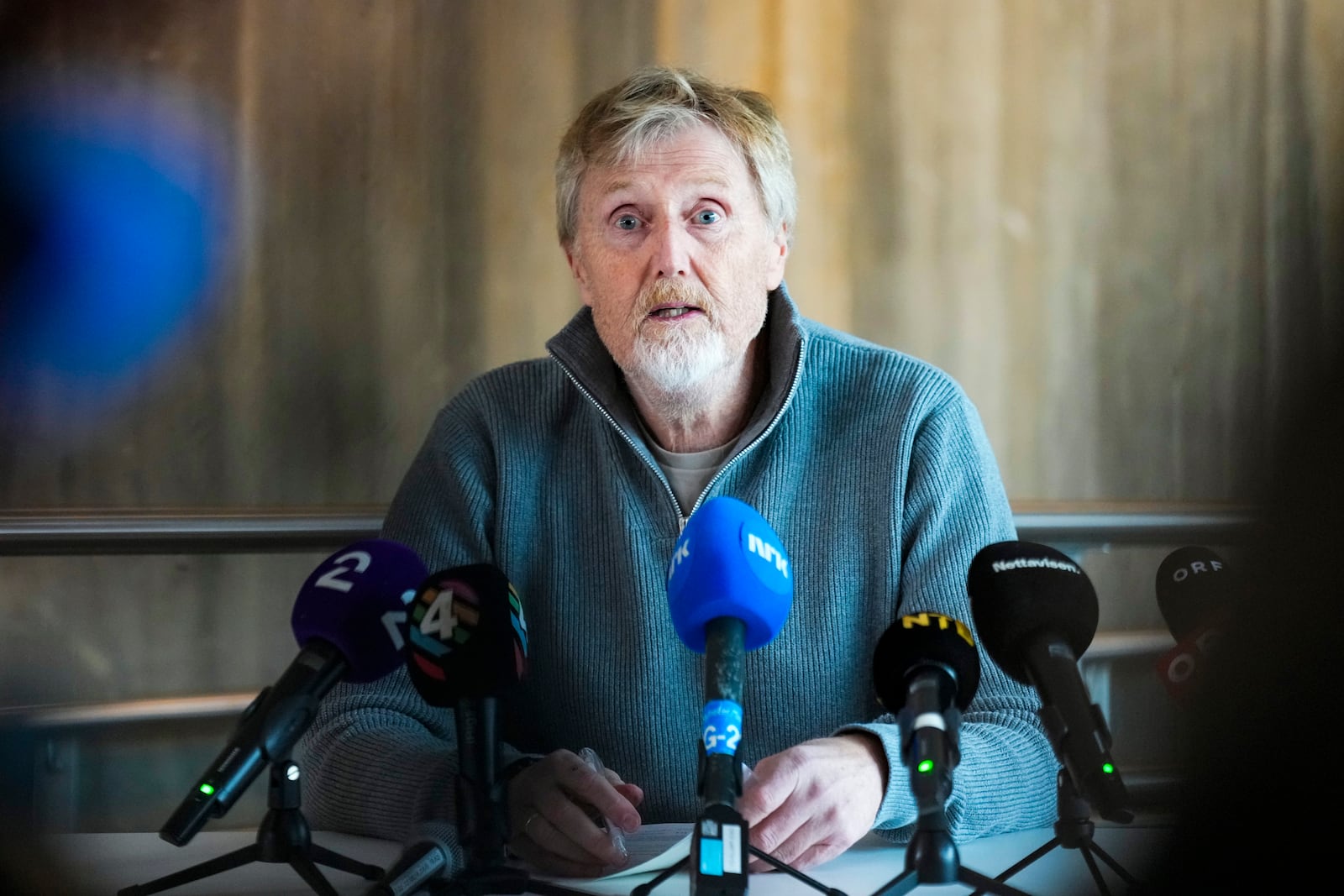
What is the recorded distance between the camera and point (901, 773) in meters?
1.33

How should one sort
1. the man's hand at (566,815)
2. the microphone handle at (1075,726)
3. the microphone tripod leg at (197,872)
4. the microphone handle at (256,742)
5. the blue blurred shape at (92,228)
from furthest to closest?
1. the blue blurred shape at (92,228)
2. the man's hand at (566,815)
3. the microphone tripod leg at (197,872)
4. the microphone handle at (256,742)
5. the microphone handle at (1075,726)

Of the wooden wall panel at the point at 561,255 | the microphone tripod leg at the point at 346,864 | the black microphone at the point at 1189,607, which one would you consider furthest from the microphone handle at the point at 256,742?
the wooden wall panel at the point at 561,255

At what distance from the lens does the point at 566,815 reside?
129 centimetres

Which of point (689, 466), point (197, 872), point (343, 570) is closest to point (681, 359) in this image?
point (689, 466)

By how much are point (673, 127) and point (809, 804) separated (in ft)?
3.19

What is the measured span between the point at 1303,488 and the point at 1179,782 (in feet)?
0.51

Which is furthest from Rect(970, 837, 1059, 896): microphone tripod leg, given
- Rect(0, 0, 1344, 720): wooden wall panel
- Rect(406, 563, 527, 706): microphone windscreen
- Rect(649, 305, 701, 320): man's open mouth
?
Rect(0, 0, 1344, 720): wooden wall panel

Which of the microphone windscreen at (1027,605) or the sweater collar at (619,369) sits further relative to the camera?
the sweater collar at (619,369)

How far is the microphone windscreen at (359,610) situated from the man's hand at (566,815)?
0.22m

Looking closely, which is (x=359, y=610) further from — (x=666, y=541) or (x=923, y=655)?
(x=666, y=541)

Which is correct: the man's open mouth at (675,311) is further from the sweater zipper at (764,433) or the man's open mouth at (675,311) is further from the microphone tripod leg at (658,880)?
the microphone tripod leg at (658,880)

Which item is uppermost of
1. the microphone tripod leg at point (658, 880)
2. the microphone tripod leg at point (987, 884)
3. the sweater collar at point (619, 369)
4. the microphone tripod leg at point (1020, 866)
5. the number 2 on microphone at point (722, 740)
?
the sweater collar at point (619, 369)

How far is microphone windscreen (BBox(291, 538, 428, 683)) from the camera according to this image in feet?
3.67

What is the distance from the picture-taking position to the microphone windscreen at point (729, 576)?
1.01 meters
